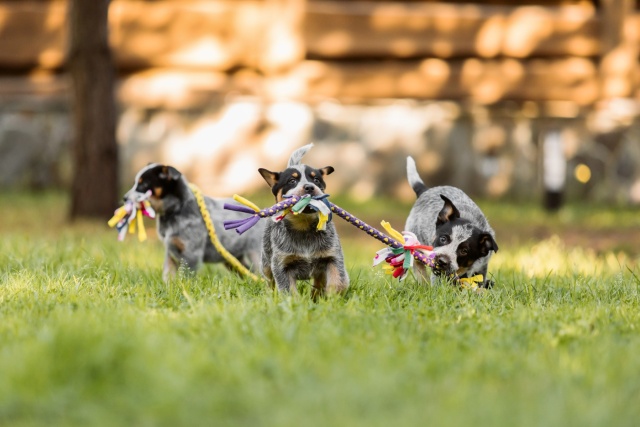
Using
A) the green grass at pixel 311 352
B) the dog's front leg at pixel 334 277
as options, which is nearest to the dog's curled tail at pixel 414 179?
the green grass at pixel 311 352

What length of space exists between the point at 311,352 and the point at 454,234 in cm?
204

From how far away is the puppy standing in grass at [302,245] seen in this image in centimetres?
520

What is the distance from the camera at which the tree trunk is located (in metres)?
10.3

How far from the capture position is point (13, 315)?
459cm

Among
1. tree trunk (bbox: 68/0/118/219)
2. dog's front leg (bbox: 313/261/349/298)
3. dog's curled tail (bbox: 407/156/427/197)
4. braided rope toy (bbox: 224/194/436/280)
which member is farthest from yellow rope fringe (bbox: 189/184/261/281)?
tree trunk (bbox: 68/0/118/219)

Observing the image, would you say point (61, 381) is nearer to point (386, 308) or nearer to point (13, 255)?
point (386, 308)

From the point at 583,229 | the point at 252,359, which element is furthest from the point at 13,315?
the point at 583,229

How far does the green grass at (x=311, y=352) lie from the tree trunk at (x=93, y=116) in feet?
14.0

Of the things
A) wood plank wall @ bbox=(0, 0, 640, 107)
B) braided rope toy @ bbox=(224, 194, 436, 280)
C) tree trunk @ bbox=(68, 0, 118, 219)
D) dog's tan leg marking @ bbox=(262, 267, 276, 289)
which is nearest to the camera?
braided rope toy @ bbox=(224, 194, 436, 280)

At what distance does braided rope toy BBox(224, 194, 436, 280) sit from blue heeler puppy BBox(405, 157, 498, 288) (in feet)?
0.37

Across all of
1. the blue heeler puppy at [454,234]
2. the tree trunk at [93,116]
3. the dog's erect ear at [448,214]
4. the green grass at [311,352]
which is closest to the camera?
the green grass at [311,352]

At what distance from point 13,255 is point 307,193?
9.13 ft

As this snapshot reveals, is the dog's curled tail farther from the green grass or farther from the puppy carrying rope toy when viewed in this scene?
A: the puppy carrying rope toy

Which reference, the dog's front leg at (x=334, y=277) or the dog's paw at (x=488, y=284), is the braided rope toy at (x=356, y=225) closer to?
the dog's front leg at (x=334, y=277)
